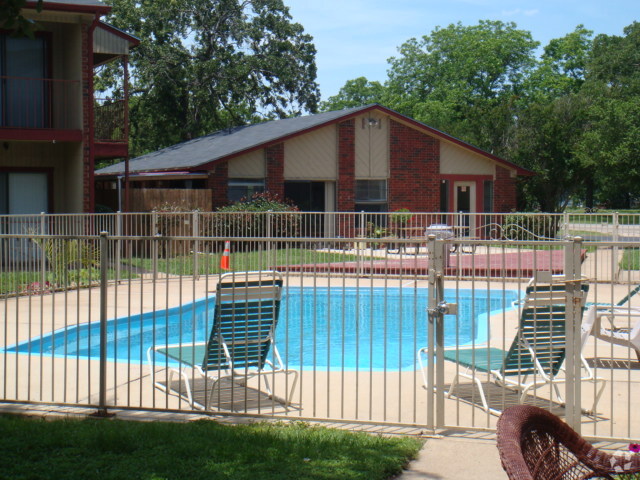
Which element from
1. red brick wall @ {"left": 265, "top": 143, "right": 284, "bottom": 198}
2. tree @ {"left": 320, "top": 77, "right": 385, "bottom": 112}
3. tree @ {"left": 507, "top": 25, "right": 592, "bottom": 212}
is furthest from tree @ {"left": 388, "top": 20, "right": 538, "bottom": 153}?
red brick wall @ {"left": 265, "top": 143, "right": 284, "bottom": 198}

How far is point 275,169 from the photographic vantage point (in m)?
29.0

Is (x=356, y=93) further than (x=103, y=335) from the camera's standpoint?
Yes

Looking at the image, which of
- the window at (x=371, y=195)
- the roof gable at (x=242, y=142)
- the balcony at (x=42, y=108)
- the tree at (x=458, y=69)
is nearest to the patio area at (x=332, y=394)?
the balcony at (x=42, y=108)

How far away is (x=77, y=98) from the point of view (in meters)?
21.6

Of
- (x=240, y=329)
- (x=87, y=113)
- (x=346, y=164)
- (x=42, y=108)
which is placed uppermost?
(x=42, y=108)

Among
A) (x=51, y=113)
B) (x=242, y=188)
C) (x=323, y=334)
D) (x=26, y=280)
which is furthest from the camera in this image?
(x=242, y=188)

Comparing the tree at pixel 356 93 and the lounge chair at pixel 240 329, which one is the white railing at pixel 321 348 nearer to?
the lounge chair at pixel 240 329

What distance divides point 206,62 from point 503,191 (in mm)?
16412

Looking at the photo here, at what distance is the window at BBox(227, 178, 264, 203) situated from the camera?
2817 cm

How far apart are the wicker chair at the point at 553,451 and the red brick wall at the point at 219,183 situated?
78.1 ft

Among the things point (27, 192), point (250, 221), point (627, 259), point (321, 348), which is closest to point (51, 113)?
point (27, 192)

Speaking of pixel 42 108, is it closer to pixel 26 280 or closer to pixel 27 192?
pixel 27 192

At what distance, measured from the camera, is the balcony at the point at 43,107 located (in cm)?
2103

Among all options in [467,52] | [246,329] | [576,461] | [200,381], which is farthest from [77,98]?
[467,52]
